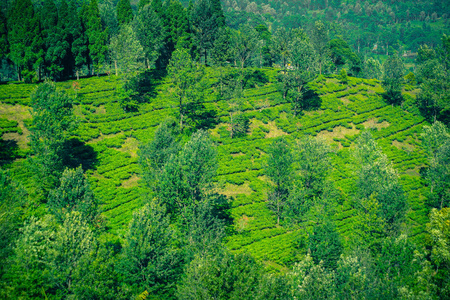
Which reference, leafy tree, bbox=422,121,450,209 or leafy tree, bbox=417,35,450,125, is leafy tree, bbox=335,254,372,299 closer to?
leafy tree, bbox=422,121,450,209

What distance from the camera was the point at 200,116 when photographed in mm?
78188

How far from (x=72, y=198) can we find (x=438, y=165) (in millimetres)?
65255

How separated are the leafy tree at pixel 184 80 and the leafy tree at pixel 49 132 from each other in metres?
22.6

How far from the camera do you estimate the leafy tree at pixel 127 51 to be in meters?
73.6

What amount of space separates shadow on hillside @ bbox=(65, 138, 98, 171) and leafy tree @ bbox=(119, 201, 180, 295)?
2478 cm

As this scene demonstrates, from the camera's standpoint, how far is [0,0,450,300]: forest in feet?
115

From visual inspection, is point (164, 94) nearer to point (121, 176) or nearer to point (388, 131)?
point (121, 176)

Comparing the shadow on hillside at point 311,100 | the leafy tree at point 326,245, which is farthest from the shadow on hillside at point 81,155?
the shadow on hillside at point 311,100

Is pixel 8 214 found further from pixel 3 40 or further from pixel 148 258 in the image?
pixel 3 40

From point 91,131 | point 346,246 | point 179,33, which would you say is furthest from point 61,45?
point 346,246

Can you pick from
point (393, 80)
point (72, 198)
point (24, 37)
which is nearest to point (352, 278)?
point (72, 198)

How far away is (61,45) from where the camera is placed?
76000 millimetres

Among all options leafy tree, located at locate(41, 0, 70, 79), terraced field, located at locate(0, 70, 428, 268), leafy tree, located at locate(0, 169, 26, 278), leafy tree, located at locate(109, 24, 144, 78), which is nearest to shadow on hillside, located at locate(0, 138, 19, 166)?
terraced field, located at locate(0, 70, 428, 268)

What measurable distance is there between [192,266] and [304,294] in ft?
39.2
